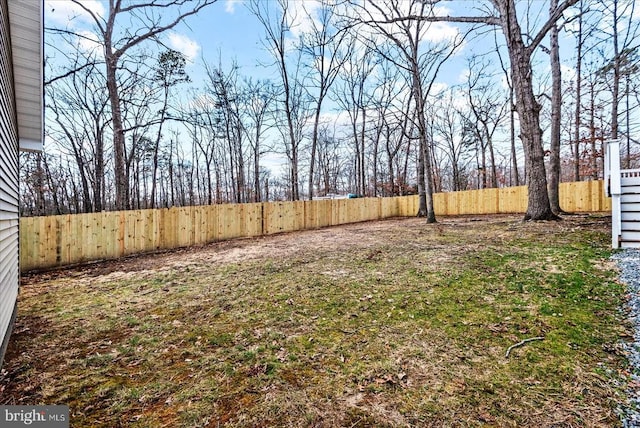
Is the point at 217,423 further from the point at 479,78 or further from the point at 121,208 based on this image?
the point at 479,78

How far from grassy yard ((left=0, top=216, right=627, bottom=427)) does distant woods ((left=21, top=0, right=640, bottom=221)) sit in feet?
15.0

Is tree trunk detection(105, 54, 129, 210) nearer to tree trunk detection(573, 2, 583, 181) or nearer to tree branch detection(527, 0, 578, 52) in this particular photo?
tree branch detection(527, 0, 578, 52)

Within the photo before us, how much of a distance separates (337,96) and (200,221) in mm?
12449

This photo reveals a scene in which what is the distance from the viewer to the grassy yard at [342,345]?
178 centimetres

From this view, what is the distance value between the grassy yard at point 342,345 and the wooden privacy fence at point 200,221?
1659 millimetres

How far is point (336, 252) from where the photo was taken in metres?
6.12

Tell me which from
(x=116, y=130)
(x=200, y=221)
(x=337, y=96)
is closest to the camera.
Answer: (x=116, y=130)

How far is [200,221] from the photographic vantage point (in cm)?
864

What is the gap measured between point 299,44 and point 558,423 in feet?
52.9

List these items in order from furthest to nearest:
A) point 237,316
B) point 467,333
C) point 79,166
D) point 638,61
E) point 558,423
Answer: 1. point 79,166
2. point 638,61
3. point 237,316
4. point 467,333
5. point 558,423

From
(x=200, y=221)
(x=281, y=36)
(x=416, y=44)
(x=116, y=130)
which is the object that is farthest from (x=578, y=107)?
(x=116, y=130)

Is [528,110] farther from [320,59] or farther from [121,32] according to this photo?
[121,32]

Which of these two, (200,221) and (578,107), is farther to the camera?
(578,107)

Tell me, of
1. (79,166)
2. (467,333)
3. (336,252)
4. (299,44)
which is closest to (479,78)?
(299,44)
